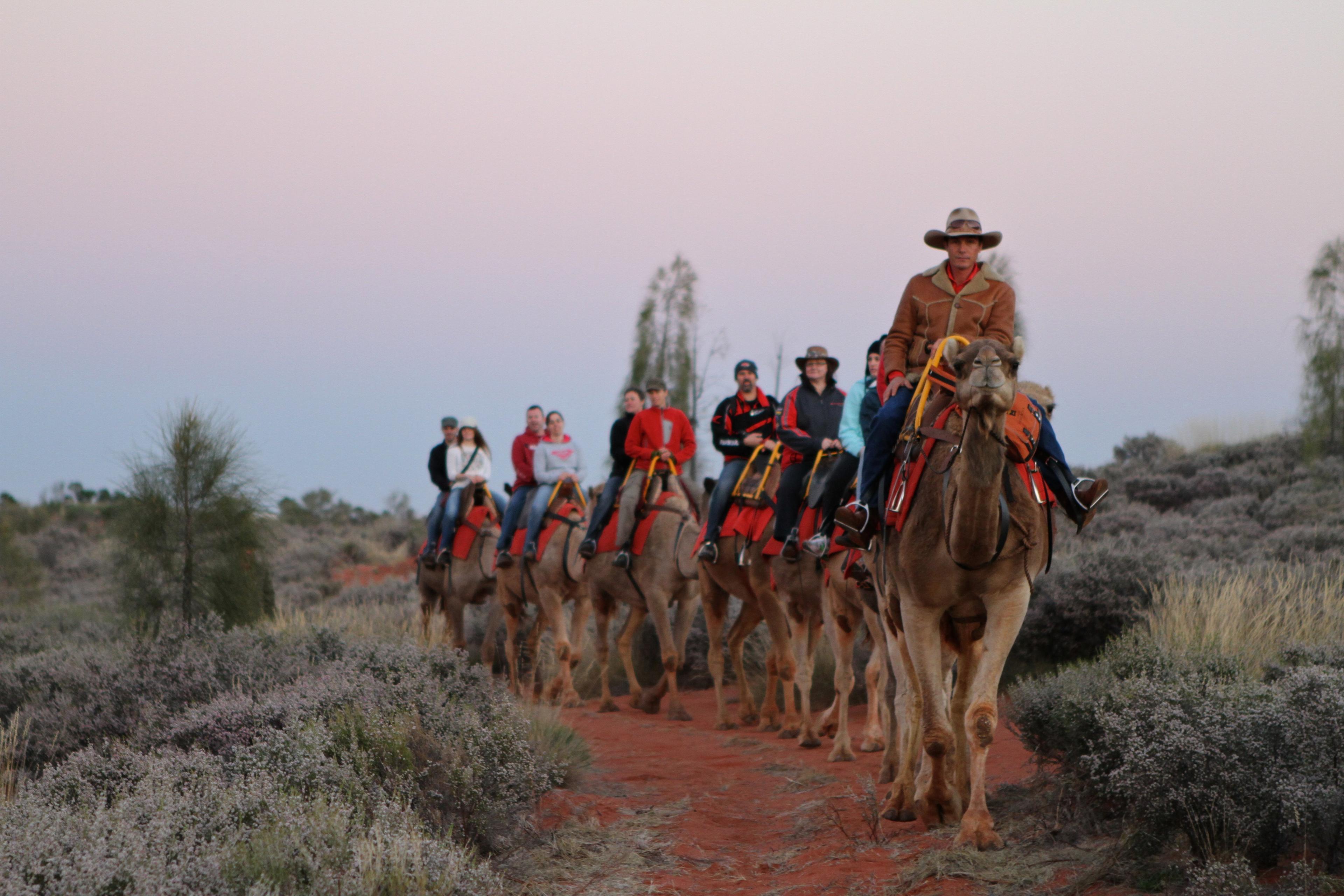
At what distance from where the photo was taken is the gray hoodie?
53.0ft

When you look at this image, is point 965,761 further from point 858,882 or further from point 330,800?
point 330,800

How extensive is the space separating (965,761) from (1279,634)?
3366 millimetres

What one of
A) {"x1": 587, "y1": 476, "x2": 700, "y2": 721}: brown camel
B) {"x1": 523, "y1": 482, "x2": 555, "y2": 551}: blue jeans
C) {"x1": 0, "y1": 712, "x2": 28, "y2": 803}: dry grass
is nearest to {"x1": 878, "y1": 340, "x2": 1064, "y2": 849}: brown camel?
{"x1": 0, "y1": 712, "x2": 28, "y2": 803}: dry grass

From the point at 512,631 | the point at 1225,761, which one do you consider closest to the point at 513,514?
the point at 512,631

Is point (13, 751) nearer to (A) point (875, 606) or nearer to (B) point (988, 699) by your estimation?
(A) point (875, 606)

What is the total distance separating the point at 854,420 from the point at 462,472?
917cm

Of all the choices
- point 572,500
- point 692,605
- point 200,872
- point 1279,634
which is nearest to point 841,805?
point 1279,634

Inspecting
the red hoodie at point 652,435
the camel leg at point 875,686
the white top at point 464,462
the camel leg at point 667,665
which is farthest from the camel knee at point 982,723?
the white top at point 464,462

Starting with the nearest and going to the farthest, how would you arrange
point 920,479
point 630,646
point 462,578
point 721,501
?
point 920,479, point 721,501, point 630,646, point 462,578

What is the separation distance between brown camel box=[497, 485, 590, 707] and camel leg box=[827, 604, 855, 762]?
15.8 ft

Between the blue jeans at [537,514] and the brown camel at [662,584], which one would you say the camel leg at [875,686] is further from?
the blue jeans at [537,514]

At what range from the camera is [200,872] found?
4797mm

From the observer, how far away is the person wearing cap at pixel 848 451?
9477mm

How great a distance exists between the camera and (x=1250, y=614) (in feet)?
33.7
